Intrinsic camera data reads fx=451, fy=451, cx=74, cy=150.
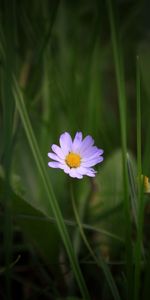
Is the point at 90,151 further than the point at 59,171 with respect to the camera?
No

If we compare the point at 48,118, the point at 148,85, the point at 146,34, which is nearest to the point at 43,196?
the point at 48,118

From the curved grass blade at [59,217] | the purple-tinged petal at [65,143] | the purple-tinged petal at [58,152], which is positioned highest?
the purple-tinged petal at [65,143]

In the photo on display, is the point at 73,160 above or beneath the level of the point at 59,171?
beneath

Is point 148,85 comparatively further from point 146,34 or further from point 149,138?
point 149,138

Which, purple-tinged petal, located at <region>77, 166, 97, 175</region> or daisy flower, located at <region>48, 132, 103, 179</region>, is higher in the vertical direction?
daisy flower, located at <region>48, 132, 103, 179</region>

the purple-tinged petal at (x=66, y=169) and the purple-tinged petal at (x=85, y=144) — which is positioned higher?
the purple-tinged petal at (x=85, y=144)

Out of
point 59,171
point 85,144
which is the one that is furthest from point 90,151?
point 59,171

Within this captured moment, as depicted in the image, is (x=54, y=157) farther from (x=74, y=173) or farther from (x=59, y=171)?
(x=59, y=171)
